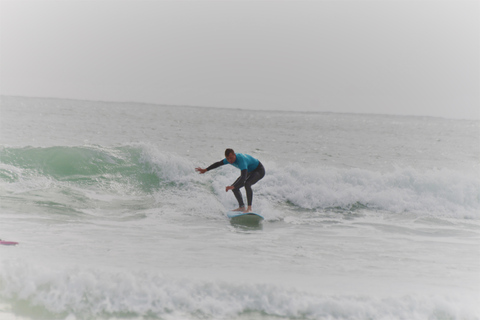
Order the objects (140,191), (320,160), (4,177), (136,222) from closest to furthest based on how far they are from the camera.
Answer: (136,222)
(4,177)
(140,191)
(320,160)

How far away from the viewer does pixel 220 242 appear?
7.23 metres

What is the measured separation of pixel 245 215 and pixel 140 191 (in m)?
3.97

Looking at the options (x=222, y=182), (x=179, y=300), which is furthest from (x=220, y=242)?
(x=222, y=182)

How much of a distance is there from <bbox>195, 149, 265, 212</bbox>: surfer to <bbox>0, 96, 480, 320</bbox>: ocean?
719 mm

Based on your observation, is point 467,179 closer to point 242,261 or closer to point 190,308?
point 242,261

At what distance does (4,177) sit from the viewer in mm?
10852

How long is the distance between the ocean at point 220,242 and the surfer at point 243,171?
28.3 inches

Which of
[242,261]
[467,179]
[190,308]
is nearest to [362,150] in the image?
[467,179]

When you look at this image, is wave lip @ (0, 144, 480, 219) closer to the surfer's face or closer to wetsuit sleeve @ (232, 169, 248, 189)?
wetsuit sleeve @ (232, 169, 248, 189)

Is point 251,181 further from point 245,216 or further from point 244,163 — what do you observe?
point 245,216

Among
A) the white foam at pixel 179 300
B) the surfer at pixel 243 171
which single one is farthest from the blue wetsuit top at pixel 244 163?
the white foam at pixel 179 300

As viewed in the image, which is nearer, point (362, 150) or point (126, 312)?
point (126, 312)

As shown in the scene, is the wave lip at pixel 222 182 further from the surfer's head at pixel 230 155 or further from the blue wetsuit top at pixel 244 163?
the surfer's head at pixel 230 155

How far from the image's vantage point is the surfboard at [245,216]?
936 cm
